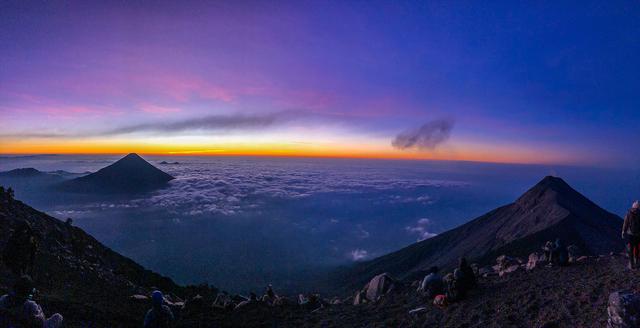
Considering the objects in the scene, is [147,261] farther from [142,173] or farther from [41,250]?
[142,173]

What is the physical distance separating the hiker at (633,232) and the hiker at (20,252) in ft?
71.3

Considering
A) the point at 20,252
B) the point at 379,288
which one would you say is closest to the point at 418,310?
the point at 379,288

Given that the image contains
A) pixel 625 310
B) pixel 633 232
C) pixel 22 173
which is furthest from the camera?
pixel 22 173

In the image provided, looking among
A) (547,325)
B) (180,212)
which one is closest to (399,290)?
(547,325)

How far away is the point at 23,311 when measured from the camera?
747cm

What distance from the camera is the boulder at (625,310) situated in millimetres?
6039

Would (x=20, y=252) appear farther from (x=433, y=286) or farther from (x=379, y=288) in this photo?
(x=433, y=286)

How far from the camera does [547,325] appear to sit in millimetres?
8727

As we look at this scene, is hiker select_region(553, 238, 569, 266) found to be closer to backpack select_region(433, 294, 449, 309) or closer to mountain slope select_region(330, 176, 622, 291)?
backpack select_region(433, 294, 449, 309)

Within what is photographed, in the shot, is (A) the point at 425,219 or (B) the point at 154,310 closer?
(B) the point at 154,310

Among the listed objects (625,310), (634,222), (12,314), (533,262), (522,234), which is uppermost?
(634,222)

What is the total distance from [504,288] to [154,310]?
39.7ft

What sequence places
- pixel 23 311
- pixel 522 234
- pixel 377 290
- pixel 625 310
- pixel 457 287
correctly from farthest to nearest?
pixel 522 234
pixel 377 290
pixel 457 287
pixel 23 311
pixel 625 310

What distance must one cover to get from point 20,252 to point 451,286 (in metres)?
16.3
